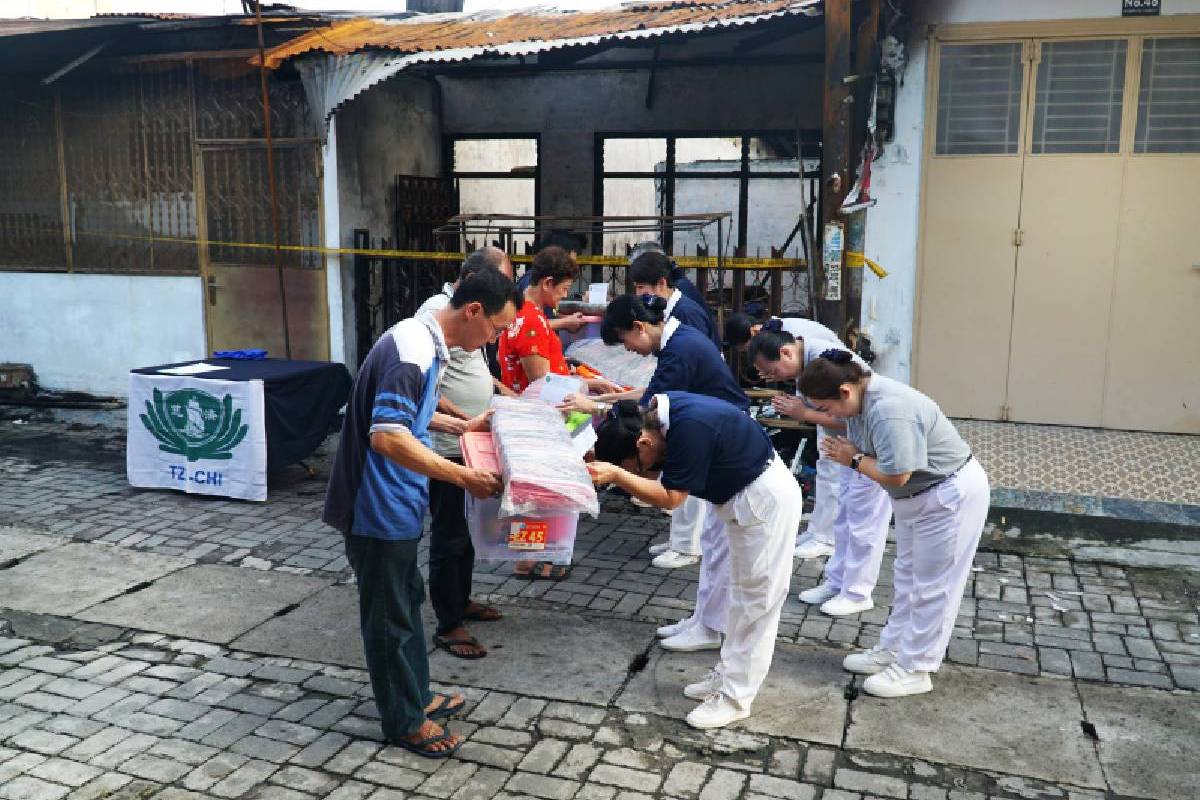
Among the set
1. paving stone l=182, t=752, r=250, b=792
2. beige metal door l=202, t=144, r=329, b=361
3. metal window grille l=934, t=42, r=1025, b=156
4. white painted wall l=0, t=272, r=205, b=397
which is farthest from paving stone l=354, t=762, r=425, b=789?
white painted wall l=0, t=272, r=205, b=397

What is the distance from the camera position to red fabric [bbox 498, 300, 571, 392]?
20.0ft

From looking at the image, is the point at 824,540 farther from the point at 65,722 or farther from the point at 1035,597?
the point at 65,722

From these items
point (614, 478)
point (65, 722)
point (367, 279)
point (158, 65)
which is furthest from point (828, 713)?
point (158, 65)

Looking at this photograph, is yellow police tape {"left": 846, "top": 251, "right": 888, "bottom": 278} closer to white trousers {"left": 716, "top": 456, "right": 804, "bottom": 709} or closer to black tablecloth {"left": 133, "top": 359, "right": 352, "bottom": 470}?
white trousers {"left": 716, "top": 456, "right": 804, "bottom": 709}

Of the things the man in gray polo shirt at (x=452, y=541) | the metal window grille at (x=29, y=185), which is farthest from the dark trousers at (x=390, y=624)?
the metal window grille at (x=29, y=185)

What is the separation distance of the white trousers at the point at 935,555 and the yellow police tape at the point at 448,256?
4289 mm

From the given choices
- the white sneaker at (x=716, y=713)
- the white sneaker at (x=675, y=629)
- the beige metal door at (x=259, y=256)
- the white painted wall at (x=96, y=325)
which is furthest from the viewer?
the white painted wall at (x=96, y=325)

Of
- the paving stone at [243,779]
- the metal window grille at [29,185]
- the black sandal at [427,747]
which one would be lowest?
the paving stone at [243,779]

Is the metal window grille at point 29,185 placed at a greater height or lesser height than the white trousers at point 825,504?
greater

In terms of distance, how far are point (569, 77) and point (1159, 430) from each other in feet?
23.6

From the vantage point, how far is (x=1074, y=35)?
7.80 metres

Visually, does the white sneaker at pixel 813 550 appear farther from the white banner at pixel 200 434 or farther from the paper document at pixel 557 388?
the white banner at pixel 200 434

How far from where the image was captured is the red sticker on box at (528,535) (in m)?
4.32

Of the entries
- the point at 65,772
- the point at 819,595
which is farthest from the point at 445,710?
the point at 819,595
